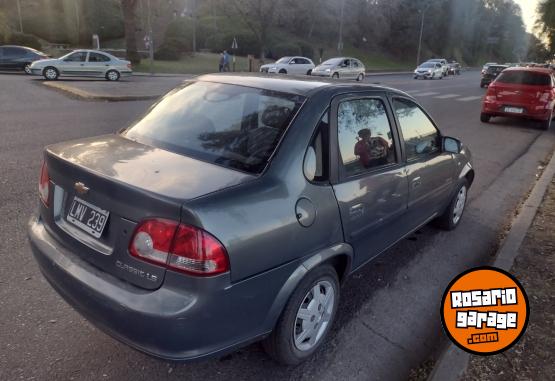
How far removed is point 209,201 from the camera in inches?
84.5

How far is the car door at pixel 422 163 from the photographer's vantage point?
12.1 feet

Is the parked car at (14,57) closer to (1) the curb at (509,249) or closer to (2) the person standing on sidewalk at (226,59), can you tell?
(2) the person standing on sidewalk at (226,59)

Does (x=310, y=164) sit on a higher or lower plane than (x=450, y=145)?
higher

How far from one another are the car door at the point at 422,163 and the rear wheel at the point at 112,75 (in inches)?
805

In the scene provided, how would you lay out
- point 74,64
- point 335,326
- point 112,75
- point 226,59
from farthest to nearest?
point 226,59 → point 112,75 → point 74,64 → point 335,326

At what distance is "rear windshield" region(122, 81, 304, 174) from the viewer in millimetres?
2650

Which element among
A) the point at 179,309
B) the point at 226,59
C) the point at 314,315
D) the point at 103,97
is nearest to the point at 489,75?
the point at 226,59

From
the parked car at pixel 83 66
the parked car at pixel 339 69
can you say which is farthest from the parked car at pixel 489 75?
the parked car at pixel 83 66

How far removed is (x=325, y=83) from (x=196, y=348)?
74.7 inches

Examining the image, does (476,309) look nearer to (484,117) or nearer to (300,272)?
(300,272)

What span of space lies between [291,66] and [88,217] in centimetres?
2824

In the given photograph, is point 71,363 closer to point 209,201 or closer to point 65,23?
point 209,201

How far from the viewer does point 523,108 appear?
516 inches

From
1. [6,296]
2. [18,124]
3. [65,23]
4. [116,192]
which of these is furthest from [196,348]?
[65,23]
